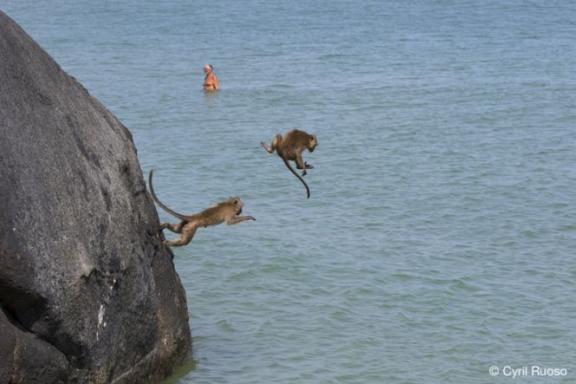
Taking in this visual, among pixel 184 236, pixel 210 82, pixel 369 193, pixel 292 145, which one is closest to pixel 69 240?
pixel 184 236

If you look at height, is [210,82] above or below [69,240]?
below

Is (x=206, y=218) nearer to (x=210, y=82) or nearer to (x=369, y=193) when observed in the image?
(x=369, y=193)

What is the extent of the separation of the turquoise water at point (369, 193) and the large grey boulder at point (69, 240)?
5.10ft

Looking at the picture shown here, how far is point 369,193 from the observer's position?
1825cm

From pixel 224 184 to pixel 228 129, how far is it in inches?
209

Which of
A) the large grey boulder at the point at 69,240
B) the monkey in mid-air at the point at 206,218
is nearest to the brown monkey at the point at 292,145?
the monkey in mid-air at the point at 206,218

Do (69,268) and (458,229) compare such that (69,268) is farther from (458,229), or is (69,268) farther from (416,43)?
(416,43)

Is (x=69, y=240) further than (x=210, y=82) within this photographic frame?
No

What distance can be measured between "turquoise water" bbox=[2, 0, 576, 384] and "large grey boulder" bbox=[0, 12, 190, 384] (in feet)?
5.10

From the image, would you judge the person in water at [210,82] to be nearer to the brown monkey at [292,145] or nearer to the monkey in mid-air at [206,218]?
the brown monkey at [292,145]

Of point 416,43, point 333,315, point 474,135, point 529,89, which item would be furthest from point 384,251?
point 416,43

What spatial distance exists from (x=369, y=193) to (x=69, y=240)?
10614 millimetres

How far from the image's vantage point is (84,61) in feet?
112

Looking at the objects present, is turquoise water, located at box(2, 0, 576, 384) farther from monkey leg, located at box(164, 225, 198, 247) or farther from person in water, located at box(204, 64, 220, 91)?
monkey leg, located at box(164, 225, 198, 247)
